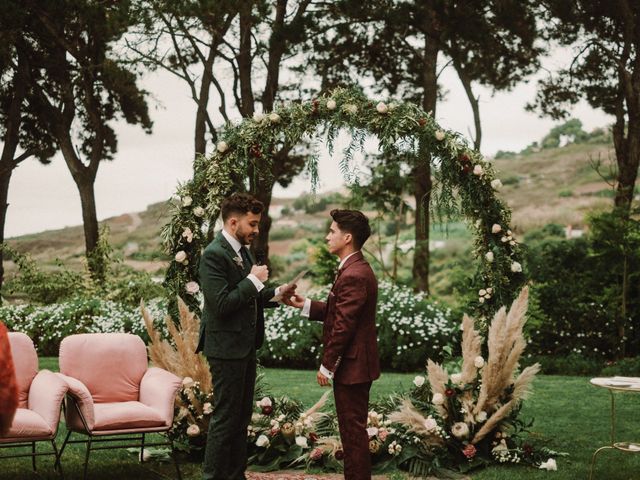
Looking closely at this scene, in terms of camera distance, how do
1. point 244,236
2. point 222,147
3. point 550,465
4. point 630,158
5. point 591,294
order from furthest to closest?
1. point 630,158
2. point 591,294
3. point 222,147
4. point 550,465
5. point 244,236

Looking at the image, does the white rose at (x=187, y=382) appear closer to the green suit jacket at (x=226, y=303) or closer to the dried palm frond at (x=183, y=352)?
the dried palm frond at (x=183, y=352)

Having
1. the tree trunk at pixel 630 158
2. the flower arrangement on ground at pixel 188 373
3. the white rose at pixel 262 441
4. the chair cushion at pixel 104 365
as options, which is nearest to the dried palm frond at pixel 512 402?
the white rose at pixel 262 441

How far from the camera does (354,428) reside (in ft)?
16.2

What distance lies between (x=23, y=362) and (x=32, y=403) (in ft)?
1.28

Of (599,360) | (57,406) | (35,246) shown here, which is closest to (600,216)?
(599,360)

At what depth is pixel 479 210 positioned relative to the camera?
21.5 feet

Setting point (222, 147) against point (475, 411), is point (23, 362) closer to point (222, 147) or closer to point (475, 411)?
point (222, 147)

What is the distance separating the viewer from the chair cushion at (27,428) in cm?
500

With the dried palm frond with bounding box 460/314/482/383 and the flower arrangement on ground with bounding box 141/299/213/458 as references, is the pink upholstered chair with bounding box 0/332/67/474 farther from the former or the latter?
the dried palm frond with bounding box 460/314/482/383

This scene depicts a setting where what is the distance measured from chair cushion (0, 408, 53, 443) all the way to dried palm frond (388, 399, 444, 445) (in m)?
2.53

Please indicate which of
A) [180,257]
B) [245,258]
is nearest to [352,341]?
[245,258]

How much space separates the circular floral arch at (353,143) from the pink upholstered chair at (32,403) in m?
1.27

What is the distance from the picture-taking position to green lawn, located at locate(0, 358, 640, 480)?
5.82 m

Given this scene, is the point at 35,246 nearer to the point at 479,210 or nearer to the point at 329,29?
the point at 329,29
